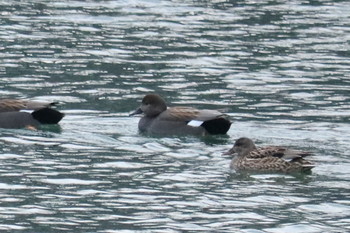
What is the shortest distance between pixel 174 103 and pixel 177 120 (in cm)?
211

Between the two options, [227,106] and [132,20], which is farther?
[132,20]

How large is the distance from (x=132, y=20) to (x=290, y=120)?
930cm

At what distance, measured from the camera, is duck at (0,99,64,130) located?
64.3 feet

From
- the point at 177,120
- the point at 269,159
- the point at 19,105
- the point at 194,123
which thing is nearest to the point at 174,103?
the point at 177,120

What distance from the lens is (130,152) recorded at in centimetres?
1786

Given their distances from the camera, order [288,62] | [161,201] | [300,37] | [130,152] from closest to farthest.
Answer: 1. [161,201]
2. [130,152]
3. [288,62]
4. [300,37]

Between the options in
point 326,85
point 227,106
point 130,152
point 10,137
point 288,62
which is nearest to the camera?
point 130,152

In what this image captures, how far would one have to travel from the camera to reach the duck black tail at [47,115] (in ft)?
64.1

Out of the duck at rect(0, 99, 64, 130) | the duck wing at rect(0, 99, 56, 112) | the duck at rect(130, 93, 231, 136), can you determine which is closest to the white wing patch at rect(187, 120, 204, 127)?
the duck at rect(130, 93, 231, 136)

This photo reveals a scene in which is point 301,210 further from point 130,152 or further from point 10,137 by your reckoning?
point 10,137

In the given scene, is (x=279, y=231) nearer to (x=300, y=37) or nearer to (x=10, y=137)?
(x=10, y=137)

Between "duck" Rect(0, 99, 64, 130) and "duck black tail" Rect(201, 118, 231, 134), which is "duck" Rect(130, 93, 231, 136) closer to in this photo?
"duck black tail" Rect(201, 118, 231, 134)

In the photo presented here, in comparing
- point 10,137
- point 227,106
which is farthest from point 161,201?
point 227,106

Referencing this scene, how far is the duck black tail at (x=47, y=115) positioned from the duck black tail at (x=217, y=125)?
6.45 feet
